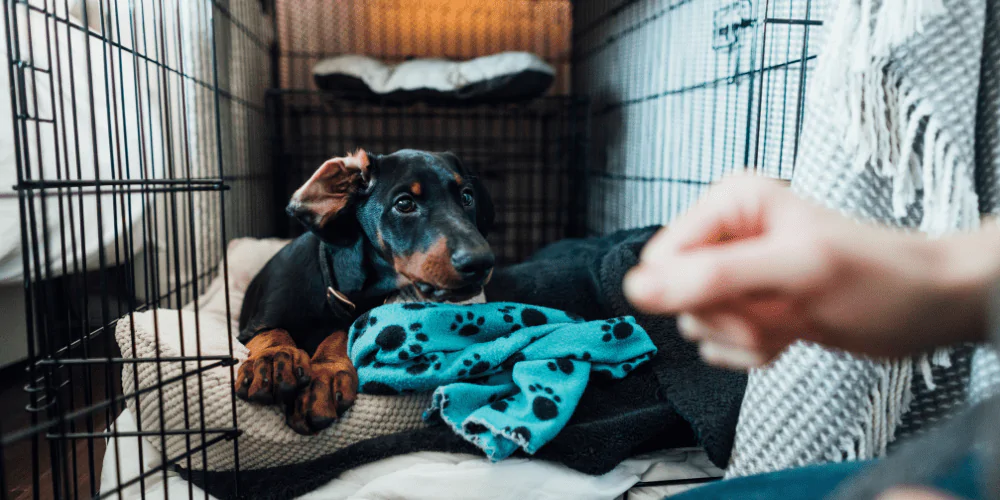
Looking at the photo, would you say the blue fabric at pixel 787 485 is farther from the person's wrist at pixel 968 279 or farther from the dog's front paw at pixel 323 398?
the dog's front paw at pixel 323 398

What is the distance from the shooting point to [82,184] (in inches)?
31.8

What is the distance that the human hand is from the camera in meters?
0.32

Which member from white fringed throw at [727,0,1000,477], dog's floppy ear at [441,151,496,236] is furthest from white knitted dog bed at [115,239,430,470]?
white fringed throw at [727,0,1000,477]

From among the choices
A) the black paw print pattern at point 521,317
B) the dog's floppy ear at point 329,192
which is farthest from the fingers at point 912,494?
the dog's floppy ear at point 329,192

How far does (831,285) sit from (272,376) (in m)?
0.89

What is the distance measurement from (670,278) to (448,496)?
0.73 m

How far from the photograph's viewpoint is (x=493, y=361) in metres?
1.11

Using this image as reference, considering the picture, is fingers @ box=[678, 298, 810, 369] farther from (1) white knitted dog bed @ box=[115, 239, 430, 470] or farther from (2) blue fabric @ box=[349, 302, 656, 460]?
(1) white knitted dog bed @ box=[115, 239, 430, 470]

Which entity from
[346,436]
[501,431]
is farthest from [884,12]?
[346,436]

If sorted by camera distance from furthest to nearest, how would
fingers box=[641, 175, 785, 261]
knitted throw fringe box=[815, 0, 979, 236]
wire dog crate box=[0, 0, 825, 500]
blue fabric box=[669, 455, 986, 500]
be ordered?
wire dog crate box=[0, 0, 825, 500] < knitted throw fringe box=[815, 0, 979, 236] < blue fabric box=[669, 455, 986, 500] < fingers box=[641, 175, 785, 261]

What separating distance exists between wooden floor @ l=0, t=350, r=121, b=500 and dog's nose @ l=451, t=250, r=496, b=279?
1.76ft

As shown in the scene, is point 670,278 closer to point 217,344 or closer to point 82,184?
point 82,184

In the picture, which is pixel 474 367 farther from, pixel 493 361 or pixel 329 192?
pixel 329 192

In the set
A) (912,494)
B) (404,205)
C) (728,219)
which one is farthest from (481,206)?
(912,494)
